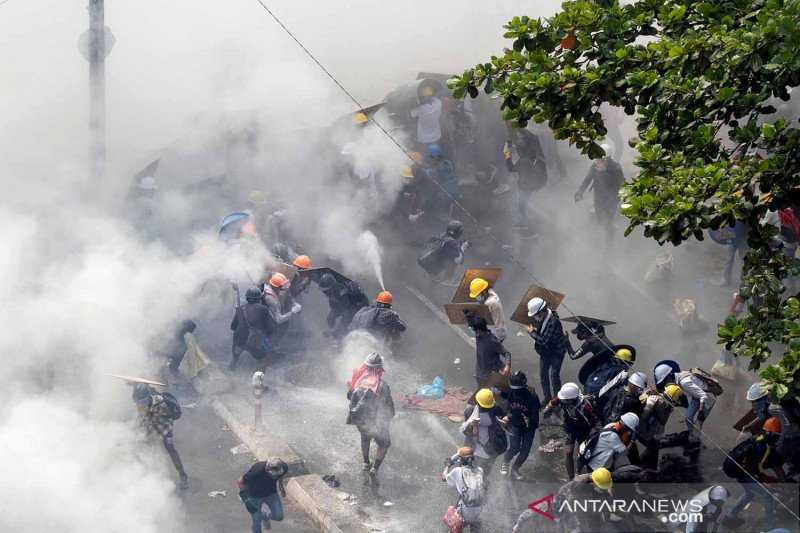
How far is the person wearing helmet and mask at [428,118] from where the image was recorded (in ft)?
50.8

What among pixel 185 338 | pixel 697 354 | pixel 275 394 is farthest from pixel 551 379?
pixel 185 338

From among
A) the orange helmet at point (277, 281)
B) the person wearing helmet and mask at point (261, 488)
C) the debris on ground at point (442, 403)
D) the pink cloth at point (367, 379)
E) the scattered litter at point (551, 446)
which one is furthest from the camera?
the orange helmet at point (277, 281)

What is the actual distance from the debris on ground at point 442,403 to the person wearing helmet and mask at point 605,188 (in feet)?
13.0

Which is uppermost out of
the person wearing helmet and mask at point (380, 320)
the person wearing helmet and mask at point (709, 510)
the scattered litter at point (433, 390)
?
the person wearing helmet and mask at point (380, 320)

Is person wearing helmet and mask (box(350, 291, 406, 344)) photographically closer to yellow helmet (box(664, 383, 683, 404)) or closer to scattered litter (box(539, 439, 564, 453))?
scattered litter (box(539, 439, 564, 453))

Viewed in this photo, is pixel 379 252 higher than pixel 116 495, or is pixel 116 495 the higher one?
pixel 379 252

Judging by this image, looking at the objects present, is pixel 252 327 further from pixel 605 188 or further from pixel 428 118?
pixel 605 188

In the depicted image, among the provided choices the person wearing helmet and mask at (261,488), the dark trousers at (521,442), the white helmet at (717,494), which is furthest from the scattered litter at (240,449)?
the white helmet at (717,494)

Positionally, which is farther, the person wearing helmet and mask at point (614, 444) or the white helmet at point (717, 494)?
the person wearing helmet and mask at point (614, 444)

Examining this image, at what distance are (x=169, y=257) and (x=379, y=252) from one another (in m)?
2.90

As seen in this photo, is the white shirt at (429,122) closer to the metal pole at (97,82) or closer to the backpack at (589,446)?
the metal pole at (97,82)

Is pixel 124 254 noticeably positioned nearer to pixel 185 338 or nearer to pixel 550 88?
pixel 185 338

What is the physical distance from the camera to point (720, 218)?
22.8 ft

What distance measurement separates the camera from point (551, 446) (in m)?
10.7
